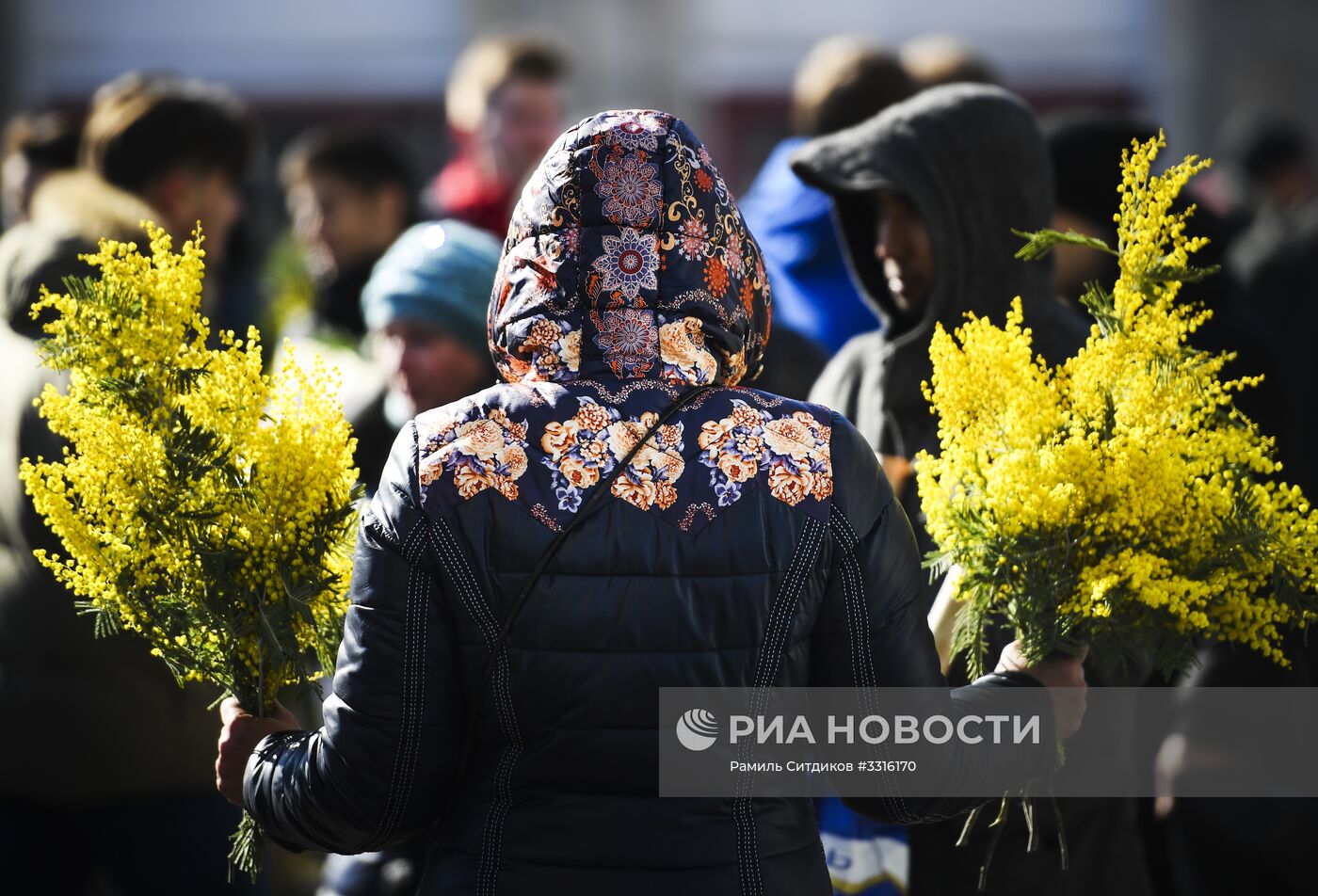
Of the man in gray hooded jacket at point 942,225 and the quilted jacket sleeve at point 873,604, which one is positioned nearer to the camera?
the quilted jacket sleeve at point 873,604

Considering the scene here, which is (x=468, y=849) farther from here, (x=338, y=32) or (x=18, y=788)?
(x=338, y=32)

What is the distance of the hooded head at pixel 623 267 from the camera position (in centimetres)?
189

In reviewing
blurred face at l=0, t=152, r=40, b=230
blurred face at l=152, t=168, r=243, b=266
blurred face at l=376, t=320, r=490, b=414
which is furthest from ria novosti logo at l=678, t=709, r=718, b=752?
blurred face at l=0, t=152, r=40, b=230

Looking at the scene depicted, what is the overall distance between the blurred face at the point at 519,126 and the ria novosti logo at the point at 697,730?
3525 mm

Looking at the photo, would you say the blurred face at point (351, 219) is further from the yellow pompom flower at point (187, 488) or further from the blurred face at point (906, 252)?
the yellow pompom flower at point (187, 488)

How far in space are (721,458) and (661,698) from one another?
29cm

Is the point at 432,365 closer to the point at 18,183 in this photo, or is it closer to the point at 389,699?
the point at 389,699

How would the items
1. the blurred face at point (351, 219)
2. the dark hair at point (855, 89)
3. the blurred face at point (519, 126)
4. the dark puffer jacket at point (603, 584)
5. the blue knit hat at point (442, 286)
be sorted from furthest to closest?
→ the blurred face at point (351, 219) < the blurred face at point (519, 126) < the dark hair at point (855, 89) < the blue knit hat at point (442, 286) < the dark puffer jacket at point (603, 584)

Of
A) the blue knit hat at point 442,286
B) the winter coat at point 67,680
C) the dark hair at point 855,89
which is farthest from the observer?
the dark hair at point 855,89

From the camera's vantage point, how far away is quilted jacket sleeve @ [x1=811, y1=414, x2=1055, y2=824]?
1.86m

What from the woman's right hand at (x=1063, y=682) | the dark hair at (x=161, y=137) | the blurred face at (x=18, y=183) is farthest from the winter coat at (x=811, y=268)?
the blurred face at (x=18, y=183)

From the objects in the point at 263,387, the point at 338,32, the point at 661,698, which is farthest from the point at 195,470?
the point at 338,32

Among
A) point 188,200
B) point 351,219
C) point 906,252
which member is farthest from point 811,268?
point 351,219

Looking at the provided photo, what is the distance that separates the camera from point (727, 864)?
5.96ft
